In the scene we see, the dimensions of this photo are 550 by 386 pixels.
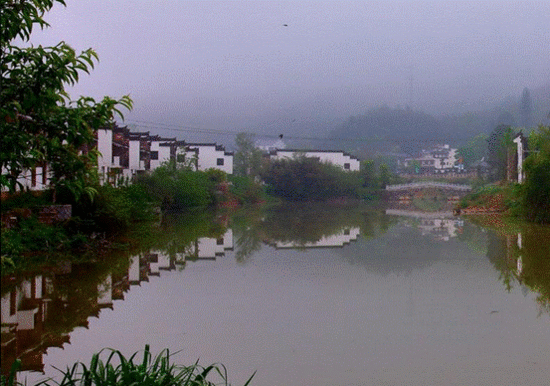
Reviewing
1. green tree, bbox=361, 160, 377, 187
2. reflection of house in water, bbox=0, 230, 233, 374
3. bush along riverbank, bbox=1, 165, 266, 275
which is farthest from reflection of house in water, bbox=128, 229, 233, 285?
green tree, bbox=361, 160, 377, 187

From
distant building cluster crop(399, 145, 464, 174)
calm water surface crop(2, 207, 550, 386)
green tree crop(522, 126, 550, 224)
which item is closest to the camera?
calm water surface crop(2, 207, 550, 386)

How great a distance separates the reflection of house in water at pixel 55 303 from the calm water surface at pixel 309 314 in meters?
0.03

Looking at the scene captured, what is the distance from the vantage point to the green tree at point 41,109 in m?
3.43

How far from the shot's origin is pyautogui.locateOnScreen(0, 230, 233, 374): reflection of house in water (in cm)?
704

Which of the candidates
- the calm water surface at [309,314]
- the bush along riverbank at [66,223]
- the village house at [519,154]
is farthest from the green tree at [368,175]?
the calm water surface at [309,314]

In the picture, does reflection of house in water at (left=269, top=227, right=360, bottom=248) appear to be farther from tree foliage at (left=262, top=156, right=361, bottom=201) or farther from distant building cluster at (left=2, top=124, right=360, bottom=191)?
tree foliage at (left=262, top=156, right=361, bottom=201)

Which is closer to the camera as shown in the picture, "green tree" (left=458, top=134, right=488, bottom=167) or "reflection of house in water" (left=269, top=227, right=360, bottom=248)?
"reflection of house in water" (left=269, top=227, right=360, bottom=248)

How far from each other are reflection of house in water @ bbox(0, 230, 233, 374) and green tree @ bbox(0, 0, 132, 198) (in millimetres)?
3185

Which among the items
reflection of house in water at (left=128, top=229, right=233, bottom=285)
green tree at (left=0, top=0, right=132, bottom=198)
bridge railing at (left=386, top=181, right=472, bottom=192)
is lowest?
reflection of house in water at (left=128, top=229, right=233, bottom=285)

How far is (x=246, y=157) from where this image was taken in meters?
67.6

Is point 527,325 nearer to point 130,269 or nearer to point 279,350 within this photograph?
point 279,350

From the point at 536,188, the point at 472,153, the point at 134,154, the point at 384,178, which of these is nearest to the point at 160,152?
the point at 134,154

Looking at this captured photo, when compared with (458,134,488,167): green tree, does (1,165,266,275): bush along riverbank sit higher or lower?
lower

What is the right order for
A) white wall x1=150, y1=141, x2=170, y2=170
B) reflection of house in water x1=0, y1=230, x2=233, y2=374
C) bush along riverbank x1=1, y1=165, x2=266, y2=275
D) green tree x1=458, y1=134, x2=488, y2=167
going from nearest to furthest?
1. reflection of house in water x1=0, y1=230, x2=233, y2=374
2. bush along riverbank x1=1, y1=165, x2=266, y2=275
3. white wall x1=150, y1=141, x2=170, y2=170
4. green tree x1=458, y1=134, x2=488, y2=167
